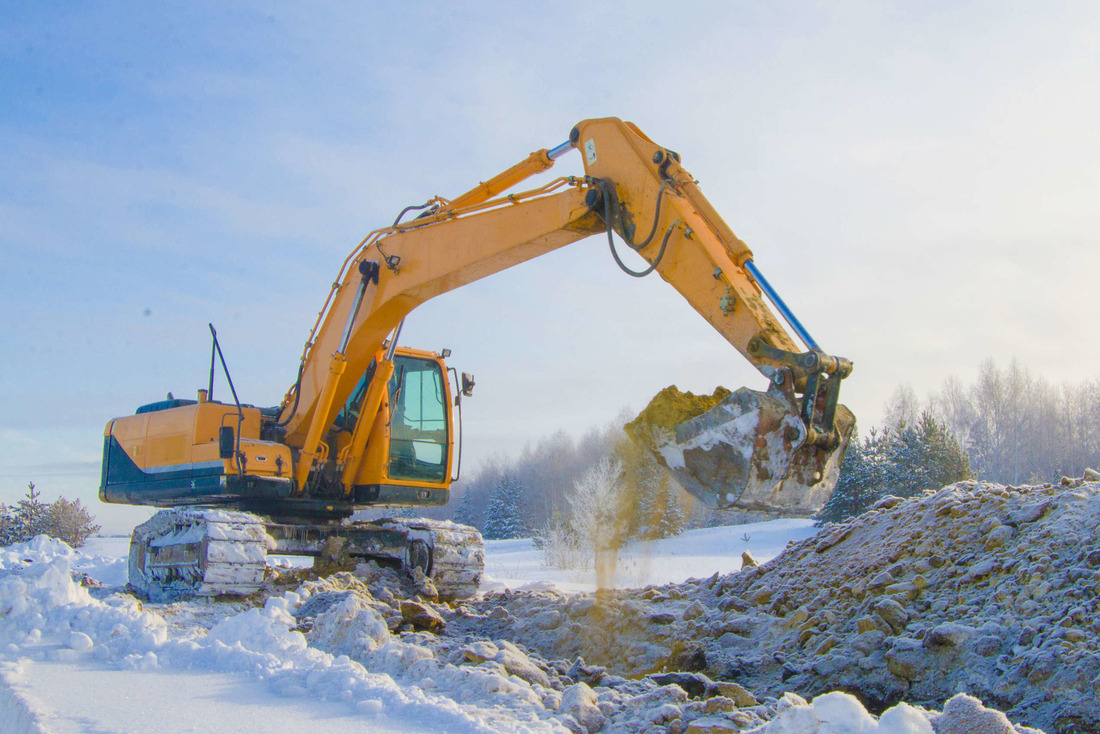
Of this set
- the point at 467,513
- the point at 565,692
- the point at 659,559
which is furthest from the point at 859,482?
the point at 467,513

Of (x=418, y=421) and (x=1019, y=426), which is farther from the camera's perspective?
(x=1019, y=426)

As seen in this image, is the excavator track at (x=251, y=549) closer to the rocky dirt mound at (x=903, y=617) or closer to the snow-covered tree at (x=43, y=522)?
the rocky dirt mound at (x=903, y=617)

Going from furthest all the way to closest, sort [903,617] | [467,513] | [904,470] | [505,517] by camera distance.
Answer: [467,513] → [505,517] → [904,470] → [903,617]

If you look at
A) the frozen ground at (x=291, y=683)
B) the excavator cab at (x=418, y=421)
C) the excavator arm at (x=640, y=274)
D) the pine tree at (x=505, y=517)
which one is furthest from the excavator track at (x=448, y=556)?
the pine tree at (x=505, y=517)

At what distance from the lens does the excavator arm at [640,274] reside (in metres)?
4.43

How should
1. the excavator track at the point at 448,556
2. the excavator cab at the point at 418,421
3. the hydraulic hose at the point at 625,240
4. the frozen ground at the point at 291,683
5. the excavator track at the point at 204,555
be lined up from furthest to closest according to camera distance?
the excavator track at the point at 448,556 < the excavator cab at the point at 418,421 < the excavator track at the point at 204,555 < the hydraulic hose at the point at 625,240 < the frozen ground at the point at 291,683

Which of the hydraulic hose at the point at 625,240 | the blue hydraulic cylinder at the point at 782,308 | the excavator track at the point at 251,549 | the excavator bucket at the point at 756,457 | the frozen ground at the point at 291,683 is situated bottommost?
the frozen ground at the point at 291,683

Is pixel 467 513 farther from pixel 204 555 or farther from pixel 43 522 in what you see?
pixel 204 555

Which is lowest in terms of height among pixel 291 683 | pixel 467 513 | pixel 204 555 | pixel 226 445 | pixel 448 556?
pixel 467 513

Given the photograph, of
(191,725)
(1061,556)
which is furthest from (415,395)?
(1061,556)

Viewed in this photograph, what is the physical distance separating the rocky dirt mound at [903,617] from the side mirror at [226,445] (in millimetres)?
2795

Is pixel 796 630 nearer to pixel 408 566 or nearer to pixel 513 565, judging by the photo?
pixel 408 566

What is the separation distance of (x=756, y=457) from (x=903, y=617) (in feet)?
5.70

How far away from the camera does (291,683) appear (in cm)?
420
